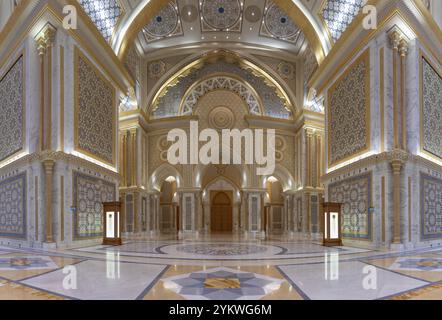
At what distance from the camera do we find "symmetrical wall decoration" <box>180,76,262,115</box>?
20984 millimetres

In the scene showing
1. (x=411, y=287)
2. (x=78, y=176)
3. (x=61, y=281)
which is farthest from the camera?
(x=78, y=176)

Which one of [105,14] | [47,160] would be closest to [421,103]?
[47,160]

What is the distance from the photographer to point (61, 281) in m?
4.33

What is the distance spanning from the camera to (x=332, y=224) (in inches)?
408

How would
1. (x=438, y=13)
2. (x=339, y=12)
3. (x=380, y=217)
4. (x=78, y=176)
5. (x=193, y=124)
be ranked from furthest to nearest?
1. (x=193, y=124)
2. (x=339, y=12)
3. (x=438, y=13)
4. (x=78, y=176)
5. (x=380, y=217)

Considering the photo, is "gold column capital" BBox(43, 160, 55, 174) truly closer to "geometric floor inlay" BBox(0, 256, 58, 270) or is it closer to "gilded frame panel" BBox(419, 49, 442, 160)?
"geometric floor inlay" BBox(0, 256, 58, 270)

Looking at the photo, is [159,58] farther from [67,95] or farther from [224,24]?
[67,95]

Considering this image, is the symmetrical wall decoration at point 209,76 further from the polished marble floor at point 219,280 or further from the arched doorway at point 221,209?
the polished marble floor at point 219,280

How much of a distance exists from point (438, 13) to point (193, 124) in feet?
40.5

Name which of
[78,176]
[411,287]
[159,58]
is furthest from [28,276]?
[159,58]

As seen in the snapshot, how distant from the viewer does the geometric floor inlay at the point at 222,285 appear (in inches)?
140

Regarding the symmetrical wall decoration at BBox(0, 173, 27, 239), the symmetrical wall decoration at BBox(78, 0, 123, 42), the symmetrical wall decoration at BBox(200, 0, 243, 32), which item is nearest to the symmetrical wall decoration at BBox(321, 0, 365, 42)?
the symmetrical wall decoration at BBox(200, 0, 243, 32)

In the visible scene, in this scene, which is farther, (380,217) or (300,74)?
(300,74)

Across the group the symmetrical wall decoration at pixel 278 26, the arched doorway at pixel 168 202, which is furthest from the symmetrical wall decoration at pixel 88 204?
the arched doorway at pixel 168 202
